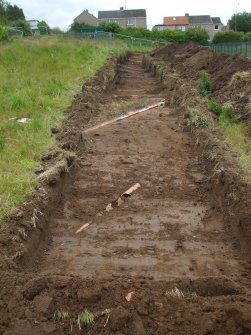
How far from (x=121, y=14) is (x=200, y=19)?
17.2m

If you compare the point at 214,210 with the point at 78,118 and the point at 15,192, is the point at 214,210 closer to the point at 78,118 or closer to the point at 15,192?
the point at 15,192

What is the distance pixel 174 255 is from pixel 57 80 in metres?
11.2

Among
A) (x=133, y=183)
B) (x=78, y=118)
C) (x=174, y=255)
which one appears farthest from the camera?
(x=78, y=118)

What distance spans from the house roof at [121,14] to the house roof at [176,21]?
7.26m

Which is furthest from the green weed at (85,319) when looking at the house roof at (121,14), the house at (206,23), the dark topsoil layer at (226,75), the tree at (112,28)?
the house at (206,23)

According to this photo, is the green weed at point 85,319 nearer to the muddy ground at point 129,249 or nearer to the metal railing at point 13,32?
the muddy ground at point 129,249

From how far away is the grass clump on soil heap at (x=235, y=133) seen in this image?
8.11m

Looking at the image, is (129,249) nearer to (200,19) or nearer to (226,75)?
(226,75)

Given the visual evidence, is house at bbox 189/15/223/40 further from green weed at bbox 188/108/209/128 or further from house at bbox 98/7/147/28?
green weed at bbox 188/108/209/128

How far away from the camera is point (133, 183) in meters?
8.25

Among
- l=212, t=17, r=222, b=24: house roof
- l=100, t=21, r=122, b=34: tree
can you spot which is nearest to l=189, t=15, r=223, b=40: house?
l=212, t=17, r=222, b=24: house roof

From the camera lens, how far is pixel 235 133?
1004 cm

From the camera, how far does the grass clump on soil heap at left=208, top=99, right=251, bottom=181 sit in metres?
8.11

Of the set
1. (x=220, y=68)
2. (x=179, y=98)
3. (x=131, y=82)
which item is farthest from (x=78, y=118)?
(x=131, y=82)
